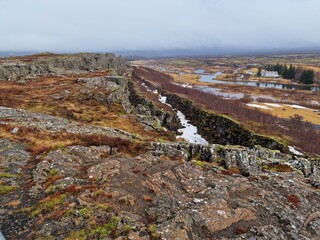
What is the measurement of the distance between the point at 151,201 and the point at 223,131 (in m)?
65.6

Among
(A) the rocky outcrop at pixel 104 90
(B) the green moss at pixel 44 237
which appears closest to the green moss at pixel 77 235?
(B) the green moss at pixel 44 237

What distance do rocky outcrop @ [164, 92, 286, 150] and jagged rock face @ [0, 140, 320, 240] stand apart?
40.7 m

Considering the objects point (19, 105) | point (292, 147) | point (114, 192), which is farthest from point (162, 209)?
point (292, 147)

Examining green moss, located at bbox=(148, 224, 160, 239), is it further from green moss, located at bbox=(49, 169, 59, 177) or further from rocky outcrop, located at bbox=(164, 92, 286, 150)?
rocky outcrop, located at bbox=(164, 92, 286, 150)

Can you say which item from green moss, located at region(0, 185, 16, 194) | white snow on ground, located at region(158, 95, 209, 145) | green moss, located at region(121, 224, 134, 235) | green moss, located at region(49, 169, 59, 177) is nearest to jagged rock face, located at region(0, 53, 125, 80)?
white snow on ground, located at region(158, 95, 209, 145)

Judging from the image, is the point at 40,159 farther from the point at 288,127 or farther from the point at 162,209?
the point at 288,127

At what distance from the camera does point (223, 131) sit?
81938 mm

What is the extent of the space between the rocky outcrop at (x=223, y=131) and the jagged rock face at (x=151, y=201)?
40.7m

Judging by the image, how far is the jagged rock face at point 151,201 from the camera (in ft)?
54.1

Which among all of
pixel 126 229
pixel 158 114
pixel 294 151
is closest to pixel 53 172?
pixel 126 229

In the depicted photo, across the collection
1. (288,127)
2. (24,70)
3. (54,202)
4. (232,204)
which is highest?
(24,70)

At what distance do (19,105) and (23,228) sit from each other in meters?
41.8

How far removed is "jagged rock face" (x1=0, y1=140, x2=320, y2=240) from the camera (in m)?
16.5

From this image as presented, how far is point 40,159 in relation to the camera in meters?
26.1
